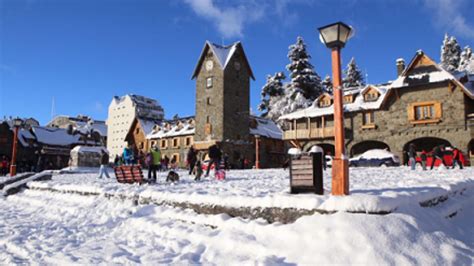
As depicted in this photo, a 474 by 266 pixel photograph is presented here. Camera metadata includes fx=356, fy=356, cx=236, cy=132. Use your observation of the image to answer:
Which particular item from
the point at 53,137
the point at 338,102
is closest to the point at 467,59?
the point at 338,102

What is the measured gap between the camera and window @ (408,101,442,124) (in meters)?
28.2

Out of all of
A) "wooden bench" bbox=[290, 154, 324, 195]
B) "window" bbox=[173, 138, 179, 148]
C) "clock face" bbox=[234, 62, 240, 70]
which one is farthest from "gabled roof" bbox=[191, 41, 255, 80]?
"wooden bench" bbox=[290, 154, 324, 195]

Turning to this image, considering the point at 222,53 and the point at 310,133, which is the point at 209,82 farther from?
the point at 310,133

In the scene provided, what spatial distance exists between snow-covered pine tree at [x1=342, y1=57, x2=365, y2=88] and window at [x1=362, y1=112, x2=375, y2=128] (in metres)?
30.1

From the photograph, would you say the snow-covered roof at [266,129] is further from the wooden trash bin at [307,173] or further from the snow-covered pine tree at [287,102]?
the wooden trash bin at [307,173]

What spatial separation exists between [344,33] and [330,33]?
0.81ft

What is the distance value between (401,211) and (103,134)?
3083 inches

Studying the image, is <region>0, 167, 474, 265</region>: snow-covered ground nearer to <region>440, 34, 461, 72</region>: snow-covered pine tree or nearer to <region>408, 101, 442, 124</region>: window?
<region>408, 101, 442, 124</region>: window

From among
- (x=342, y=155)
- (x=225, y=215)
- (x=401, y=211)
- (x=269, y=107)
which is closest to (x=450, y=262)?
(x=401, y=211)

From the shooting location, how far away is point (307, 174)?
21.7ft

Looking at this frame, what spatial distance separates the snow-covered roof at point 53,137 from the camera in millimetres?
51669

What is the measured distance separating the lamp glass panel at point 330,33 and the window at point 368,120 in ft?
88.9

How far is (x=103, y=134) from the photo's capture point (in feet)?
253

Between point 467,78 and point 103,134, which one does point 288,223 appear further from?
point 103,134
